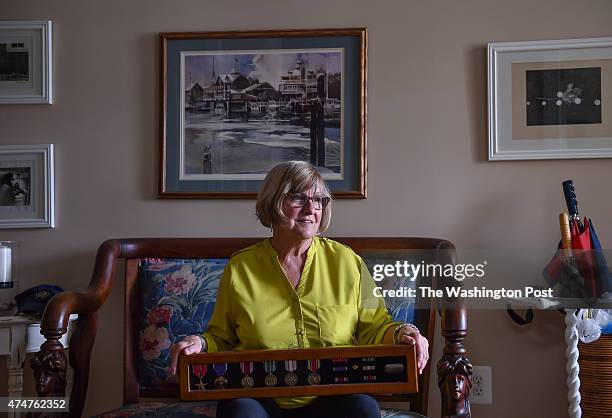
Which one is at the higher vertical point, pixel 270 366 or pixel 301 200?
pixel 301 200

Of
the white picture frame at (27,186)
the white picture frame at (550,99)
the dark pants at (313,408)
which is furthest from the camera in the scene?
the white picture frame at (27,186)

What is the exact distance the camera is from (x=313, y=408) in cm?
174

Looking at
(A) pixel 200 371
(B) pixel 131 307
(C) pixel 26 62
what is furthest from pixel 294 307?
(C) pixel 26 62

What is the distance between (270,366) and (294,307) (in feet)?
0.77

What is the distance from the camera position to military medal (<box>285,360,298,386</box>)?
166 cm

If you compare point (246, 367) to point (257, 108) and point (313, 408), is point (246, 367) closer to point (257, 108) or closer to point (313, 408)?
point (313, 408)

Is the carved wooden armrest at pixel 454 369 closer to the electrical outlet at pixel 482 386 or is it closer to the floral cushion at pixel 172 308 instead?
the floral cushion at pixel 172 308

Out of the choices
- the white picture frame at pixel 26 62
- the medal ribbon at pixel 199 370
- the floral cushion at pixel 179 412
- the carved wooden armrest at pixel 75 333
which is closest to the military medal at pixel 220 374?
the medal ribbon at pixel 199 370

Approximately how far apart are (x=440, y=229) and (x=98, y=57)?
1.53m

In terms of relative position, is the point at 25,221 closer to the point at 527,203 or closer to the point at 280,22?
the point at 280,22

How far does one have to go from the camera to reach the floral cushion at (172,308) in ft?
7.82

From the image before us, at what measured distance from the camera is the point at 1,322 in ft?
7.47

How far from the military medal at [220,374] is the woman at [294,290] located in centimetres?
12

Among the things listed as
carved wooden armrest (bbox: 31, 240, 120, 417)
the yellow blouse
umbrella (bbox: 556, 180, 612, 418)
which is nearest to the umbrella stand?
umbrella (bbox: 556, 180, 612, 418)
